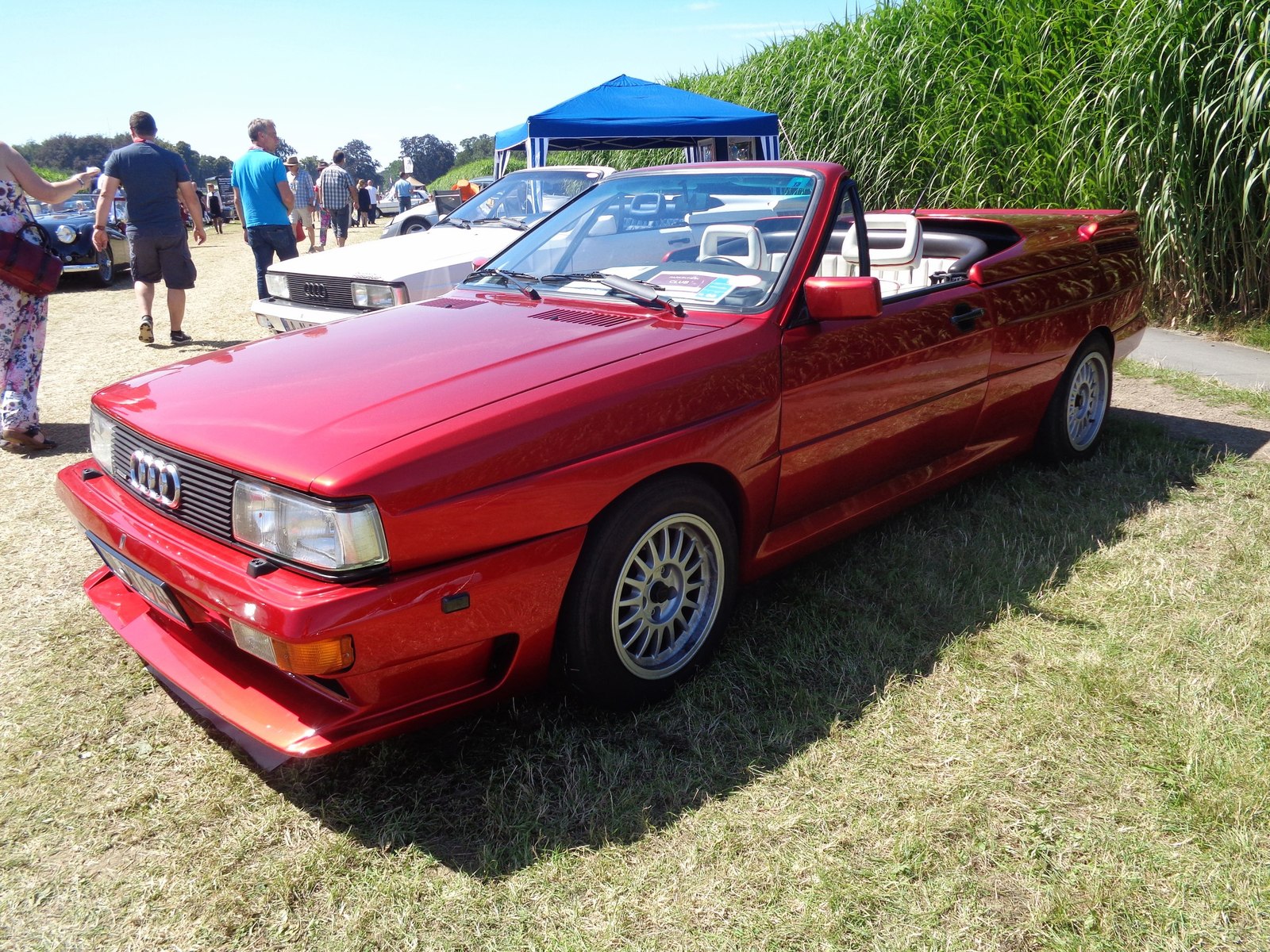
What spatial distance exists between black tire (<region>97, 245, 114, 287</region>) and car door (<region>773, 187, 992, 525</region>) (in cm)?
1249

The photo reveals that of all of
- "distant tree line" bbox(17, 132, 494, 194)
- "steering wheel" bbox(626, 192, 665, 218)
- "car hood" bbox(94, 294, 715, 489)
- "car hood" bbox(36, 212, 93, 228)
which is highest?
"distant tree line" bbox(17, 132, 494, 194)

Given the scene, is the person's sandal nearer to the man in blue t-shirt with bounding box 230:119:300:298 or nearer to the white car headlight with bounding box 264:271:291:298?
the white car headlight with bounding box 264:271:291:298

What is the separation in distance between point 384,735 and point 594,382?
953 millimetres

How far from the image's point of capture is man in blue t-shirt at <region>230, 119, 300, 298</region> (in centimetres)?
808

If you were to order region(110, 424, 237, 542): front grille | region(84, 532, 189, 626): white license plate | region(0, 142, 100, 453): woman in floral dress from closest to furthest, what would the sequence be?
1. region(110, 424, 237, 542): front grille
2. region(84, 532, 189, 626): white license plate
3. region(0, 142, 100, 453): woman in floral dress

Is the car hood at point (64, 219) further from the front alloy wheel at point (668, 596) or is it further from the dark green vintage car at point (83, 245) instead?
the front alloy wheel at point (668, 596)

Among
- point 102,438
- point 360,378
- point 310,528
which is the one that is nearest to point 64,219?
point 102,438

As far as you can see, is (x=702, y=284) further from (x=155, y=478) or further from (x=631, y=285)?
(x=155, y=478)

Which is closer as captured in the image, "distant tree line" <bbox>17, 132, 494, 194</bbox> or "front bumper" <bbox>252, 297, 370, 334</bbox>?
"front bumper" <bbox>252, 297, 370, 334</bbox>

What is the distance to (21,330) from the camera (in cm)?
517

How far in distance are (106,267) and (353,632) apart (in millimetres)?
13125

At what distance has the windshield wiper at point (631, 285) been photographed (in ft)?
9.56

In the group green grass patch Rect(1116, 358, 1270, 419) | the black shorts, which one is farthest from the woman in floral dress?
green grass patch Rect(1116, 358, 1270, 419)

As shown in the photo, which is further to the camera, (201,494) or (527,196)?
(527,196)
